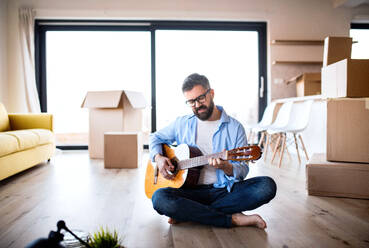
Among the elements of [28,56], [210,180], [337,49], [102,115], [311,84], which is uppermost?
[28,56]

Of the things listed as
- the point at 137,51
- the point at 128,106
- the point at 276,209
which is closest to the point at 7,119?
the point at 128,106

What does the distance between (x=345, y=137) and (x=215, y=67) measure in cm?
323

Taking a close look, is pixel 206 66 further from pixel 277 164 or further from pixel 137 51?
pixel 277 164

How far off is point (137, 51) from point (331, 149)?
3.72 m

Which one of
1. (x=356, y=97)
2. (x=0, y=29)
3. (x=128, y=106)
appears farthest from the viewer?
(x=0, y=29)

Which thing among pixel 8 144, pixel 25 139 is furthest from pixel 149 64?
pixel 8 144

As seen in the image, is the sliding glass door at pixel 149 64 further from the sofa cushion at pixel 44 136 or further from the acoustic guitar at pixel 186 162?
the acoustic guitar at pixel 186 162

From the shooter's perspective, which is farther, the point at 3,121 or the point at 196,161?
the point at 3,121

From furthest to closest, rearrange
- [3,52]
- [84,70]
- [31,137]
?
[84,70] < [3,52] < [31,137]

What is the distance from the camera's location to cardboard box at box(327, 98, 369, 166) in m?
2.05

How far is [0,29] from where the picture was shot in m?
4.41

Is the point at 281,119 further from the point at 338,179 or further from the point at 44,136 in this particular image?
the point at 44,136

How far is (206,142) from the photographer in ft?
5.29

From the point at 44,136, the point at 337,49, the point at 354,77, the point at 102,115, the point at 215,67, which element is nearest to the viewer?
the point at 354,77
